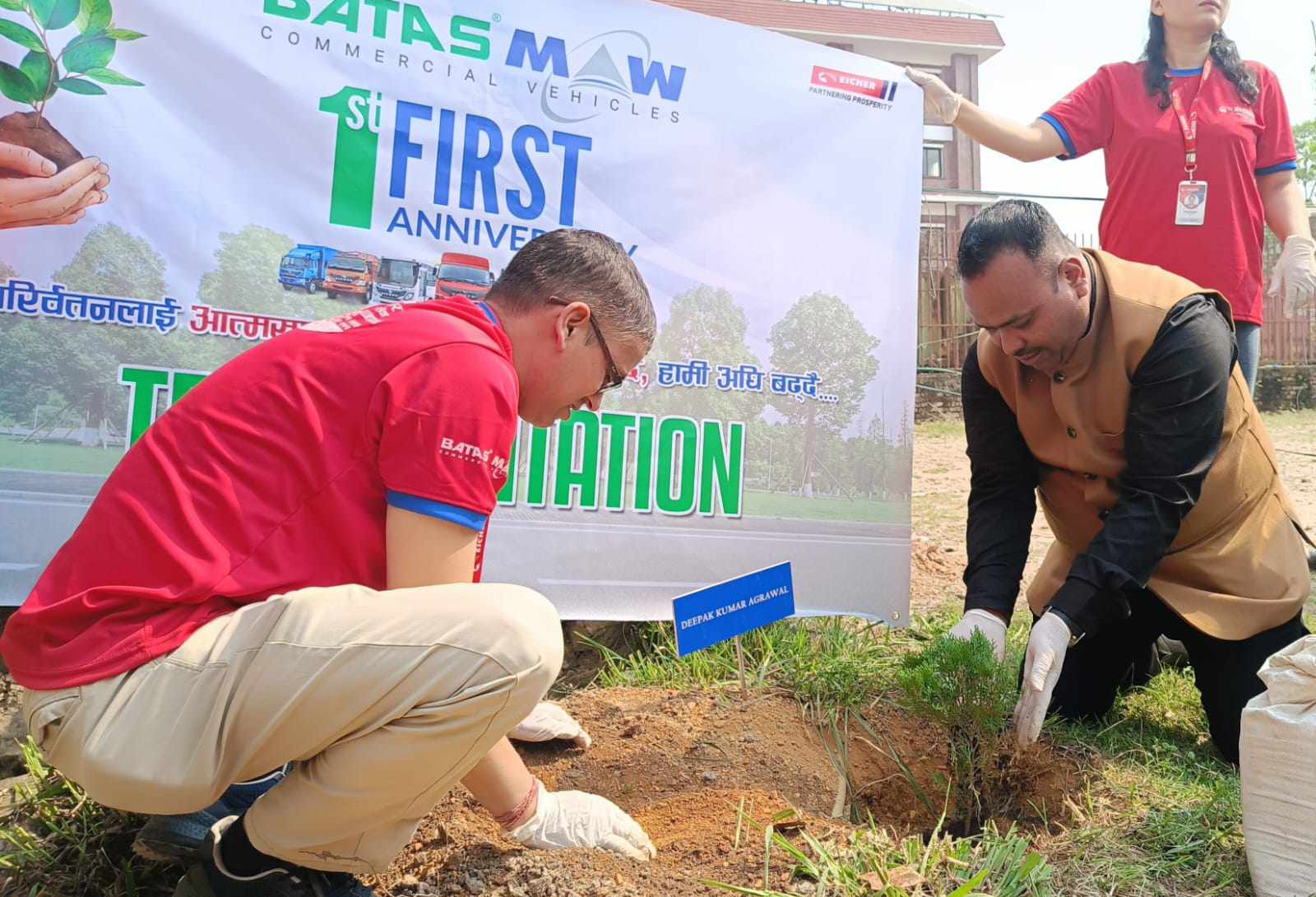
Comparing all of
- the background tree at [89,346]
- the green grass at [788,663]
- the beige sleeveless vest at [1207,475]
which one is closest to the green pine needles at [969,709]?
the green grass at [788,663]

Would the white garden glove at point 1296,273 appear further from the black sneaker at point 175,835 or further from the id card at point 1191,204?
the black sneaker at point 175,835

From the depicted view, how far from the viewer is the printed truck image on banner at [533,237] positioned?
2.43 meters

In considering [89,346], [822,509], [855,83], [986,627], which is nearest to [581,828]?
[986,627]

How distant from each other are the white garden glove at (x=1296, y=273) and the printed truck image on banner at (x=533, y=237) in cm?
118

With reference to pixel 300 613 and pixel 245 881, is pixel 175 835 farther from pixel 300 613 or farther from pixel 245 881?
pixel 300 613

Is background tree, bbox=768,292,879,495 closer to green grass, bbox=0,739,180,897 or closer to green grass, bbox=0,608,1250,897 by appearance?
green grass, bbox=0,608,1250,897

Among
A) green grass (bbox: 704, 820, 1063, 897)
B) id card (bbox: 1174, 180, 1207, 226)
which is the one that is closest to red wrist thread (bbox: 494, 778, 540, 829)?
green grass (bbox: 704, 820, 1063, 897)

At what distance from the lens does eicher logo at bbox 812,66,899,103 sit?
129 inches

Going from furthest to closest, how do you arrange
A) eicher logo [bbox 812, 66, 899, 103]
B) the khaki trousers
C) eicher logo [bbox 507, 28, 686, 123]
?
eicher logo [bbox 812, 66, 899, 103], eicher logo [bbox 507, 28, 686, 123], the khaki trousers

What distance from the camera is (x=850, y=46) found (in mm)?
17156

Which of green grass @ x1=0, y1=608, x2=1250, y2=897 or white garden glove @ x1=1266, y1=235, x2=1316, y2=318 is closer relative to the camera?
green grass @ x1=0, y1=608, x2=1250, y2=897

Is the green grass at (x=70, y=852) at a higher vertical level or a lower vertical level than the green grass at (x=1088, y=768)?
lower

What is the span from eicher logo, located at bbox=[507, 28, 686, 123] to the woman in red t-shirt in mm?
1313

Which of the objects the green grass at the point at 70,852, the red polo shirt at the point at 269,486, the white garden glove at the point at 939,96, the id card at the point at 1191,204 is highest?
the white garden glove at the point at 939,96
